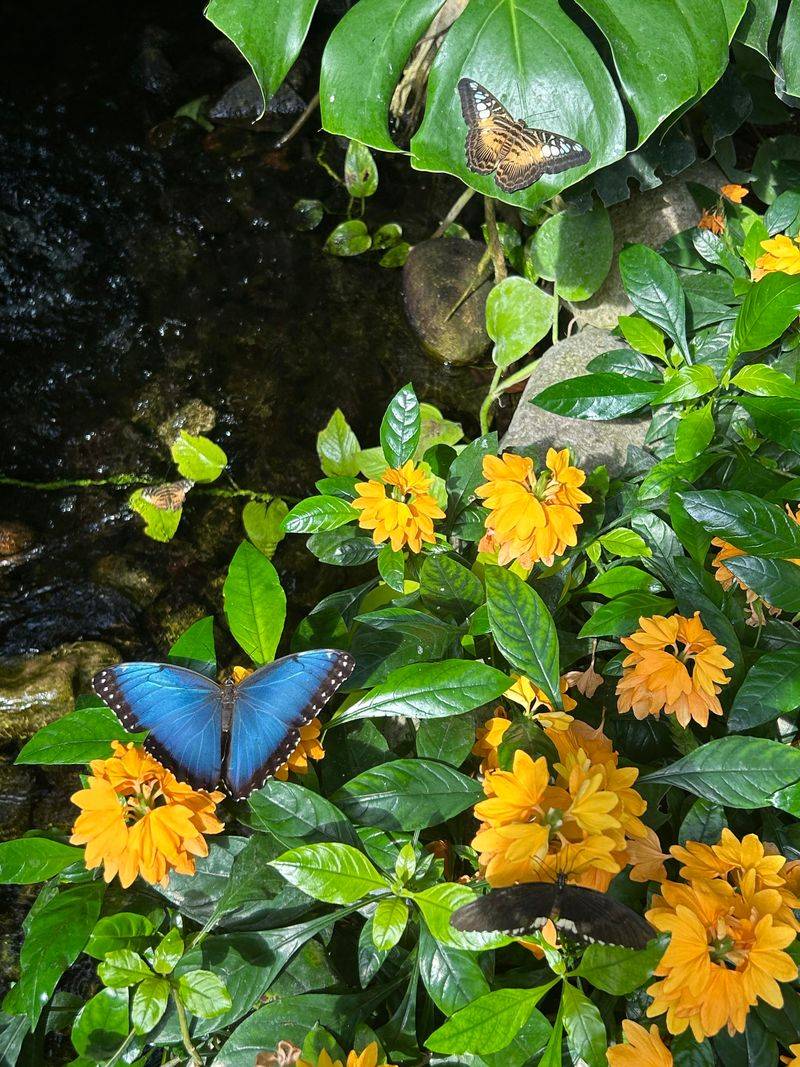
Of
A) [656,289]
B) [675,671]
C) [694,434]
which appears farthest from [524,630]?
[656,289]

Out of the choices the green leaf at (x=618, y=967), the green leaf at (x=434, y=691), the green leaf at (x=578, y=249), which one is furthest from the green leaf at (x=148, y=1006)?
the green leaf at (x=578, y=249)

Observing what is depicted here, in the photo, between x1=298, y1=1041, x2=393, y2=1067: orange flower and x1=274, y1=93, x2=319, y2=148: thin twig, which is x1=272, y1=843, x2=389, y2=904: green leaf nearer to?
x1=298, y1=1041, x2=393, y2=1067: orange flower

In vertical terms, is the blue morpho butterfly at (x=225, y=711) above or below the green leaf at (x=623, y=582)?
above

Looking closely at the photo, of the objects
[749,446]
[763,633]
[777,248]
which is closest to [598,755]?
[763,633]

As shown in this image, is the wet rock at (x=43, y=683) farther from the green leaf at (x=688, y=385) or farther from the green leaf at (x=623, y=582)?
the green leaf at (x=688, y=385)

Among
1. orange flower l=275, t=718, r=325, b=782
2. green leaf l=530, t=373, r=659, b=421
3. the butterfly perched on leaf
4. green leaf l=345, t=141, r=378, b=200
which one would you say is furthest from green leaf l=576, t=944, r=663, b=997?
green leaf l=345, t=141, r=378, b=200
